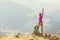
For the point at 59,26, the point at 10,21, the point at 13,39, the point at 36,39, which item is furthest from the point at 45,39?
the point at 10,21

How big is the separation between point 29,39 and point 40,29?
10.8 feet

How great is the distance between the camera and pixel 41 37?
21156 millimetres

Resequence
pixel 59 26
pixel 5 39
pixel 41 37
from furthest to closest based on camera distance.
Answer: pixel 59 26, pixel 41 37, pixel 5 39

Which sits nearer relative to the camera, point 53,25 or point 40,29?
point 40,29

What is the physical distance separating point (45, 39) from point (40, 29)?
2.58 metres

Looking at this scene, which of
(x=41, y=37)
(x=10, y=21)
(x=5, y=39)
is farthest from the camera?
(x=10, y=21)

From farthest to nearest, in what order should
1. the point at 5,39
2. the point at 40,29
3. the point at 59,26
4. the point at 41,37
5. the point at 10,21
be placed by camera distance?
the point at 10,21, the point at 59,26, the point at 40,29, the point at 41,37, the point at 5,39

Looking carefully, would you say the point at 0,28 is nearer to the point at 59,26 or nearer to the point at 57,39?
the point at 59,26

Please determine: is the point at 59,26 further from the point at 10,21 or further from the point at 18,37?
the point at 18,37

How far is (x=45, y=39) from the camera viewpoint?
66.9 ft

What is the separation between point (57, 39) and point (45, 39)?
0.82 m

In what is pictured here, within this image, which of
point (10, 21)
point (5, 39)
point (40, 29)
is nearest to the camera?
point (5, 39)

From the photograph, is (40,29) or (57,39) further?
(40,29)

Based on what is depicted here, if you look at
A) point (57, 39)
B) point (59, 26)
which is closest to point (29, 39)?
point (57, 39)
